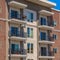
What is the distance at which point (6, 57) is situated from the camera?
36469mm

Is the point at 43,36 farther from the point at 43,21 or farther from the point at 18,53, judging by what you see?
the point at 18,53

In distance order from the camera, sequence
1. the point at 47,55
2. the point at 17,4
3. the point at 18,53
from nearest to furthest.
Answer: the point at 18,53 → the point at 17,4 → the point at 47,55

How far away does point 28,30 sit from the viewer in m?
40.9

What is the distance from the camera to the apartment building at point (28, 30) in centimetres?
3731

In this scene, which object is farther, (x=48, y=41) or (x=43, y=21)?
(x=43, y=21)

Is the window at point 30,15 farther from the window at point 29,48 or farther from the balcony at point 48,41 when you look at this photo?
the window at point 29,48

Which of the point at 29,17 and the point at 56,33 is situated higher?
the point at 29,17

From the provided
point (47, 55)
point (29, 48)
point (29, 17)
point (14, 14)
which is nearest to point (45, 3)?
point (29, 17)

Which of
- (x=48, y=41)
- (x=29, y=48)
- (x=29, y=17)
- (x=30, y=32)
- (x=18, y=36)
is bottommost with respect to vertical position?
(x=29, y=48)

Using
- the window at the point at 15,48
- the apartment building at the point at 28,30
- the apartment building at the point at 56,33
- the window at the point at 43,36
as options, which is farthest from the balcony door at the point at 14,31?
the apartment building at the point at 56,33

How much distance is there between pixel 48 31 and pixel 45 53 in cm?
410

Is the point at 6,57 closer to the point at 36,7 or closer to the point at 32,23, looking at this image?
the point at 32,23

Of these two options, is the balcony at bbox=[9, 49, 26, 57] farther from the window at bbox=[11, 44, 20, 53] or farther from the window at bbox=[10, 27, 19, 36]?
the window at bbox=[10, 27, 19, 36]

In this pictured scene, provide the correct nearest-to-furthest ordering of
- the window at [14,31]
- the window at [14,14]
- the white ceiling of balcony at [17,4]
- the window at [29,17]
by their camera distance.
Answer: the white ceiling of balcony at [17,4]
the window at [14,31]
the window at [14,14]
the window at [29,17]
